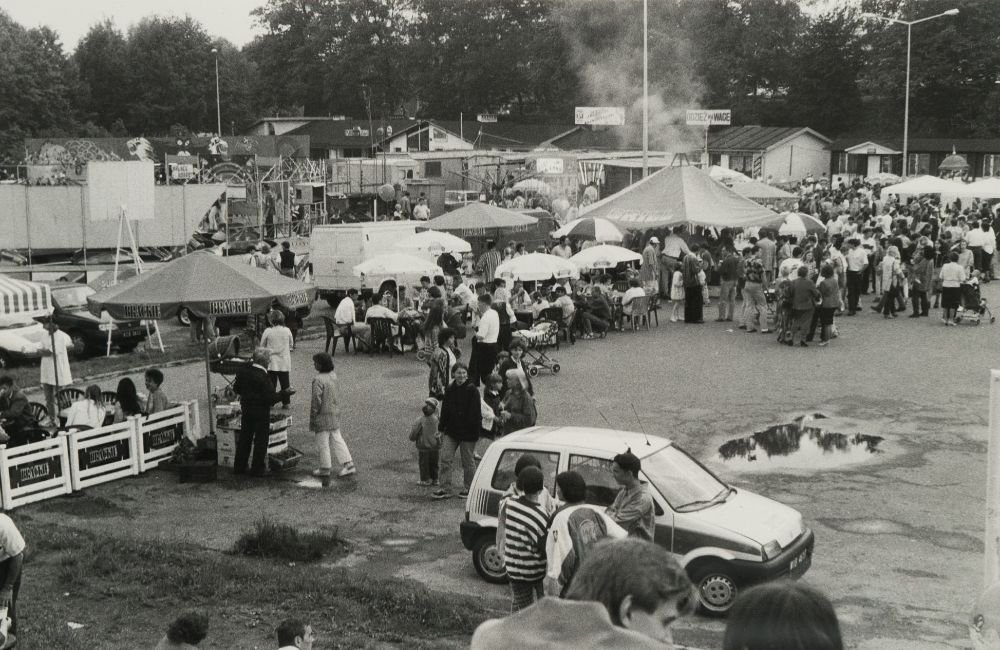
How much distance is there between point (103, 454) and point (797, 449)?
28.5 feet

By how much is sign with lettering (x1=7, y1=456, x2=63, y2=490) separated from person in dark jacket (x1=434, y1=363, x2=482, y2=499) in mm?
4387

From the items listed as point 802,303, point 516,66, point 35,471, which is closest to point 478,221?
point 802,303

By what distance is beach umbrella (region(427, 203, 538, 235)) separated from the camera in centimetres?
2708

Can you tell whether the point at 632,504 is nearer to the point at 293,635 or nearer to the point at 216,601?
the point at 293,635

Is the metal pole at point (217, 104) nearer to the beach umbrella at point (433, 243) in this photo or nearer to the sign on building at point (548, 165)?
the sign on building at point (548, 165)

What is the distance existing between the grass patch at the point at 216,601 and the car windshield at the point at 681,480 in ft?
6.06

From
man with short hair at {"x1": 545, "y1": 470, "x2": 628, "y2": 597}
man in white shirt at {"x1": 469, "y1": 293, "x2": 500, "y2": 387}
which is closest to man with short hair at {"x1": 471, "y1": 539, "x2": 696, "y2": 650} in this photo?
man with short hair at {"x1": 545, "y1": 470, "x2": 628, "y2": 597}

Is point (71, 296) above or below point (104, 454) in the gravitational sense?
above

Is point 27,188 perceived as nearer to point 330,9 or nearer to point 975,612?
point 975,612

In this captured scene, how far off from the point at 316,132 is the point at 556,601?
275ft

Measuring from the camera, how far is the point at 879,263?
27.6 metres

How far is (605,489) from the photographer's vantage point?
9461 millimetres

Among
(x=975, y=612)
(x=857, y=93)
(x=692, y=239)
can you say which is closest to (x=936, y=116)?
(x=857, y=93)

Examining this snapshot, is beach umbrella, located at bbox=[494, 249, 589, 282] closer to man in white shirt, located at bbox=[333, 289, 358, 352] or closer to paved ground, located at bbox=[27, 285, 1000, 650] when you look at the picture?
paved ground, located at bbox=[27, 285, 1000, 650]
